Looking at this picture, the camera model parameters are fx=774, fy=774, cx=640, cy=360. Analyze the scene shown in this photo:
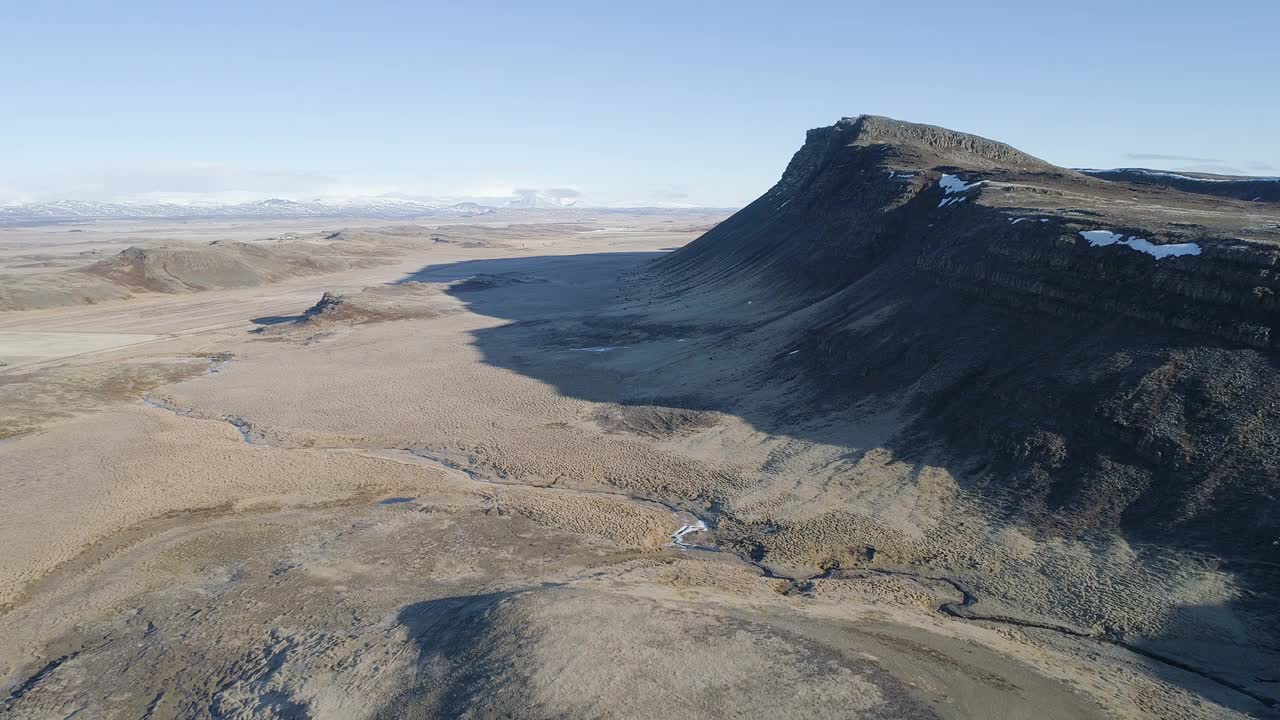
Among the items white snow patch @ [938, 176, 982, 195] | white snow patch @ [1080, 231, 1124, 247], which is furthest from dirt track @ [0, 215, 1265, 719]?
white snow patch @ [938, 176, 982, 195]

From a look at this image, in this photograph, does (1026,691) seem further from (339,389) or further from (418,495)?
(339,389)

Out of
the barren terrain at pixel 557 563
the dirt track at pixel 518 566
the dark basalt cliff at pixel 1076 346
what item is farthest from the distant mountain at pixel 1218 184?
the dirt track at pixel 518 566

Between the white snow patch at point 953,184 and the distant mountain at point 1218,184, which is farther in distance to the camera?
the distant mountain at point 1218,184

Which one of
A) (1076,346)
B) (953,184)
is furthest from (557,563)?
(953,184)

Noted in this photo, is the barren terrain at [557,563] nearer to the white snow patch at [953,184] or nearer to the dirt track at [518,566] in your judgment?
the dirt track at [518,566]

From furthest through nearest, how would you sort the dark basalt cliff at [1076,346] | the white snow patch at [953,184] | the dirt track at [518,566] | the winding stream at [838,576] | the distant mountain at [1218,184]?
the distant mountain at [1218,184] → the white snow patch at [953,184] → the dark basalt cliff at [1076,346] → the winding stream at [838,576] → the dirt track at [518,566]

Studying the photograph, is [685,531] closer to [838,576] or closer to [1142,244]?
[838,576]
